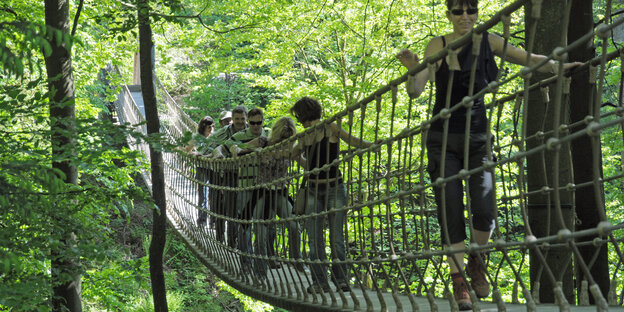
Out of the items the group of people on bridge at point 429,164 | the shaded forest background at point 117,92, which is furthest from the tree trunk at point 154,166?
the group of people on bridge at point 429,164

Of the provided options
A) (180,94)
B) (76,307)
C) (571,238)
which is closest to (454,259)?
(571,238)

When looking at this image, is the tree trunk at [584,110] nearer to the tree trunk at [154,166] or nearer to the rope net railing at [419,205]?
the rope net railing at [419,205]

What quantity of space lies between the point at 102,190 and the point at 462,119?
270 cm

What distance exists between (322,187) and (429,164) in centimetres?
113

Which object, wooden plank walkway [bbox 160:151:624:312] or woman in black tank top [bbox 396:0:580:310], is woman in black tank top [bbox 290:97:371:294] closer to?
wooden plank walkway [bbox 160:151:624:312]

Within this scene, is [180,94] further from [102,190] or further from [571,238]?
[571,238]

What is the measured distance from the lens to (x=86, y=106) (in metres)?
9.46

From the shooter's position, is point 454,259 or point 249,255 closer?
point 454,259

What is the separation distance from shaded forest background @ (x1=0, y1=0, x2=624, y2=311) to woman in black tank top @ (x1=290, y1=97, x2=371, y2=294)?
784 mm

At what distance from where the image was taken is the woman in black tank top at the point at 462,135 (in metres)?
2.38

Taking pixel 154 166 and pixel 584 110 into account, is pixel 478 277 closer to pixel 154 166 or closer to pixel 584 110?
pixel 584 110

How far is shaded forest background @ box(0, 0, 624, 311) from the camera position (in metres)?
3.33

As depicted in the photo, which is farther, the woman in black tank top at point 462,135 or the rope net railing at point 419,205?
the woman in black tank top at point 462,135

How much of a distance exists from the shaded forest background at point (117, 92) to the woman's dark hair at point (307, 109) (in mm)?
719
